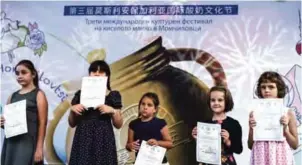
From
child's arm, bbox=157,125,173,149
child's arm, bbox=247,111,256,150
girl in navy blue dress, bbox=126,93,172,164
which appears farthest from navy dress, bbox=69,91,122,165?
child's arm, bbox=247,111,256,150

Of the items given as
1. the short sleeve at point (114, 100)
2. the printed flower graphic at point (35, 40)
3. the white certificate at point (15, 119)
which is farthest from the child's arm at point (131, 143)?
the printed flower graphic at point (35, 40)

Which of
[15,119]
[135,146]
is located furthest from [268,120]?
[15,119]

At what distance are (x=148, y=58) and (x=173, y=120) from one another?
300 millimetres

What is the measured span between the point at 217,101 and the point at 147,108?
12.0 inches

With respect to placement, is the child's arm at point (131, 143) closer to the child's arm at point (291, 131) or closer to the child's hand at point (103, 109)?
the child's hand at point (103, 109)

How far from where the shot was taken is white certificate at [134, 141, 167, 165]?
1.87 meters

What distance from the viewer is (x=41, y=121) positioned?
6.47ft

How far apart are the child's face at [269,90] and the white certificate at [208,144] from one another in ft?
0.77

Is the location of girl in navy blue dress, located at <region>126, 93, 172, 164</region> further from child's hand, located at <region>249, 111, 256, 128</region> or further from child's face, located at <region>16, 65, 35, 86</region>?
child's face, located at <region>16, 65, 35, 86</region>

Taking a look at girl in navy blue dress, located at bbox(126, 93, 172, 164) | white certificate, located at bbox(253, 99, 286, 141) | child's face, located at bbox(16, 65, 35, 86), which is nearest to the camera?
white certificate, located at bbox(253, 99, 286, 141)

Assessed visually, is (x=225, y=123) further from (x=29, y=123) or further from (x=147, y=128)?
(x=29, y=123)

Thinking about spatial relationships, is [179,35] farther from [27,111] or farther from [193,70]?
[27,111]

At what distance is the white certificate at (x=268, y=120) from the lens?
1.80 meters

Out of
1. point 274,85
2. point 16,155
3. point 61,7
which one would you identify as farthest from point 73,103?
point 274,85
